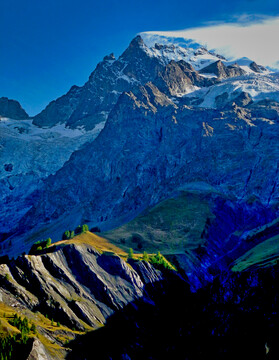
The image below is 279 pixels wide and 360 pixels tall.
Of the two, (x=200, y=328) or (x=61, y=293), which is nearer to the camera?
(x=200, y=328)

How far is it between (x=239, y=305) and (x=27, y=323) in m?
74.1

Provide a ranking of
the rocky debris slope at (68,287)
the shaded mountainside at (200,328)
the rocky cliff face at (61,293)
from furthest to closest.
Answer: the rocky debris slope at (68,287) → the rocky cliff face at (61,293) → the shaded mountainside at (200,328)

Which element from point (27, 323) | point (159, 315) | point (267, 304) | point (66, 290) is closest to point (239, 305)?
point (267, 304)

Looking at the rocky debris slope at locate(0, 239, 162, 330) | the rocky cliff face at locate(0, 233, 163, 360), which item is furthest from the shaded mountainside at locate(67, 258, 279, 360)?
the rocky debris slope at locate(0, 239, 162, 330)

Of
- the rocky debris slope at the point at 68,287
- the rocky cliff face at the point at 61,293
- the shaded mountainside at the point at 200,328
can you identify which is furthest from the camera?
the rocky debris slope at the point at 68,287

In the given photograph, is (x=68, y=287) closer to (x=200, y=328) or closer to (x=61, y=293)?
(x=61, y=293)

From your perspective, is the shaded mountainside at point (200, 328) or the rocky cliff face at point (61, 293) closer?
the shaded mountainside at point (200, 328)

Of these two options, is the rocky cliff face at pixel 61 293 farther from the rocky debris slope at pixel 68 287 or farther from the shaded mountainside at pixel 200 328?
the shaded mountainside at pixel 200 328

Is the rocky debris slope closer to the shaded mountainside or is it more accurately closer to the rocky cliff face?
the rocky cliff face

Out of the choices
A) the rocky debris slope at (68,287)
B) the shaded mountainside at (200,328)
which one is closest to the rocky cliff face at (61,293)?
the rocky debris slope at (68,287)

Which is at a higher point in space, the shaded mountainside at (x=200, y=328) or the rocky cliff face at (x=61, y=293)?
→ the rocky cliff face at (x=61, y=293)

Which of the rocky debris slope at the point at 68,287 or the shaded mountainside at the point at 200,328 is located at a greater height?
the rocky debris slope at the point at 68,287

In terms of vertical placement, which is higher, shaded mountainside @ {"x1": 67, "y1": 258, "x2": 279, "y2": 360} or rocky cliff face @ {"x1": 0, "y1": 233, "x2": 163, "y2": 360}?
rocky cliff face @ {"x1": 0, "y1": 233, "x2": 163, "y2": 360}

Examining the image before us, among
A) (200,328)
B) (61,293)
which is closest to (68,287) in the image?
(61,293)
